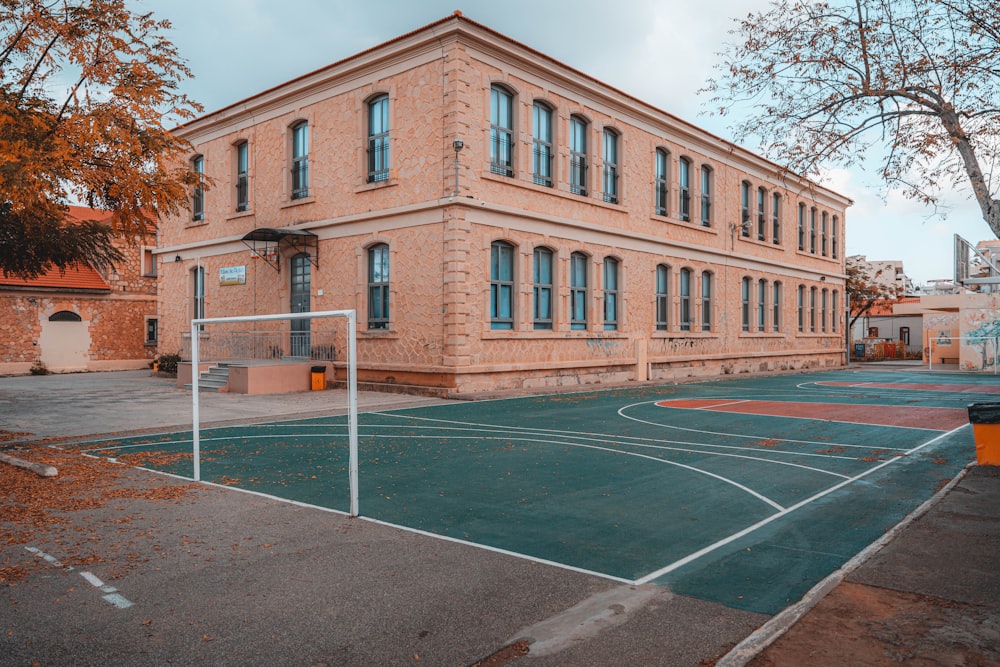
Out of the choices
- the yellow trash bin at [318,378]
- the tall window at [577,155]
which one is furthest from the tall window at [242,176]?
the tall window at [577,155]

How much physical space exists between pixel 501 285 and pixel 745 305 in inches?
720

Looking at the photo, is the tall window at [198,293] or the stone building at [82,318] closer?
the tall window at [198,293]

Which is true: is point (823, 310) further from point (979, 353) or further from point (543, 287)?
point (543, 287)

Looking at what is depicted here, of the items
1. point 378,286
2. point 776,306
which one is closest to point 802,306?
point 776,306

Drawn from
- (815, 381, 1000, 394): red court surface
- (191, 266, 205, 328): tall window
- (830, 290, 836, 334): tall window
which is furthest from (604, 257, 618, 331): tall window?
(830, 290, 836, 334): tall window

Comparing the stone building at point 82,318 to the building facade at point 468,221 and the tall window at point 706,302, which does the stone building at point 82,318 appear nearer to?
the building facade at point 468,221

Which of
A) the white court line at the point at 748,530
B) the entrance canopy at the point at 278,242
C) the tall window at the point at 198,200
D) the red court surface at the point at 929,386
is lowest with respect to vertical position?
the red court surface at the point at 929,386

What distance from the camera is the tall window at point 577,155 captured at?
26.1 m

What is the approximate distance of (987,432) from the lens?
10.0 metres

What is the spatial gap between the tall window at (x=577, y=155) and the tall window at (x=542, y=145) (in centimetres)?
102

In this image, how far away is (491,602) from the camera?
5.15m

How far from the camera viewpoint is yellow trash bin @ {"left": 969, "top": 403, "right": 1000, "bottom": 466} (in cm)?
998

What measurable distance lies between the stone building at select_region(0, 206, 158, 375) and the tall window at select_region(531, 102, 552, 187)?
61.9 feet

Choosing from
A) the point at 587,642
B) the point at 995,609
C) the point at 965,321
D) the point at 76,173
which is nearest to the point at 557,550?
the point at 587,642
